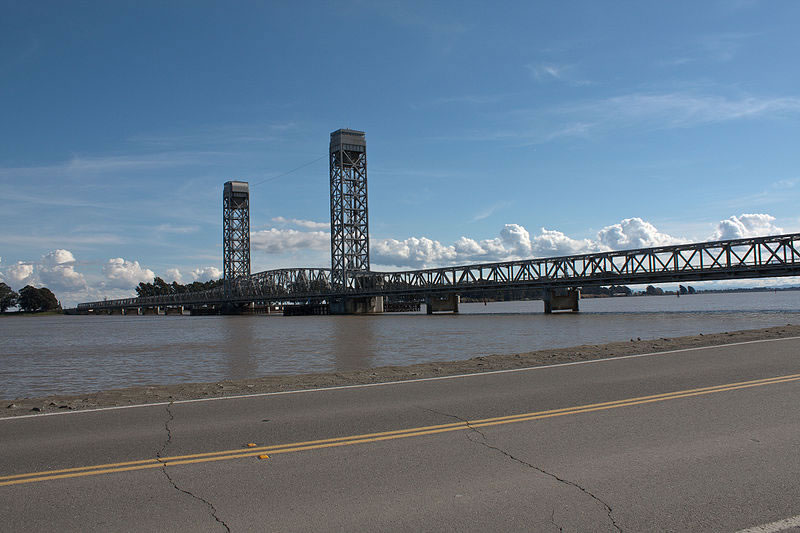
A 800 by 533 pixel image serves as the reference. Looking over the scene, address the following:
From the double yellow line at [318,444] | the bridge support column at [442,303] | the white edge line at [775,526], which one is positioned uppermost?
the bridge support column at [442,303]

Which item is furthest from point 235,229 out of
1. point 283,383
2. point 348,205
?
point 283,383

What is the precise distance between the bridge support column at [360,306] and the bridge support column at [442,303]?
16.8m

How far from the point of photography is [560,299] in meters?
96.3

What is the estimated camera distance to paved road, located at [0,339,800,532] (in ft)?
19.0

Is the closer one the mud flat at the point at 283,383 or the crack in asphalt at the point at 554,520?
the crack in asphalt at the point at 554,520

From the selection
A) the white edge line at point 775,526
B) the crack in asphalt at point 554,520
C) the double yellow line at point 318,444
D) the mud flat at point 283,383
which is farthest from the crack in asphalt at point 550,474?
the mud flat at point 283,383

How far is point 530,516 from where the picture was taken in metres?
5.76

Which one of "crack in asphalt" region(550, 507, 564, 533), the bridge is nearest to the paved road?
"crack in asphalt" region(550, 507, 564, 533)

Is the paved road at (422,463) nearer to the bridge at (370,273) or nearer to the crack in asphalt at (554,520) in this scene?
the crack in asphalt at (554,520)

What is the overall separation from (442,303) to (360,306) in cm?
2028

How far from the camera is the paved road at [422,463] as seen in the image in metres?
5.80

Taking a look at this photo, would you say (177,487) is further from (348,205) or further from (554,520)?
(348,205)

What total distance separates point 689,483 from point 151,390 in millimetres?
12640

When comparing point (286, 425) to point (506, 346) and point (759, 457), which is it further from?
point (506, 346)
